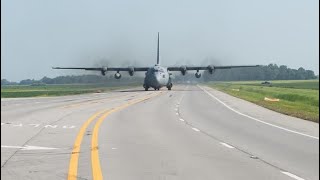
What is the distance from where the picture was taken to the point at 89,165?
427 inches

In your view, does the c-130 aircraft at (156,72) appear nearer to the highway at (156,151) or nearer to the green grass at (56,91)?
the green grass at (56,91)

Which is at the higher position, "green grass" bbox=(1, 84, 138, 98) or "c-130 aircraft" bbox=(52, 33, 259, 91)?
"c-130 aircraft" bbox=(52, 33, 259, 91)

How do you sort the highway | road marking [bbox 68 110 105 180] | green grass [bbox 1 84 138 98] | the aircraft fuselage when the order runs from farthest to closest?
1. the aircraft fuselage
2. green grass [bbox 1 84 138 98]
3. the highway
4. road marking [bbox 68 110 105 180]

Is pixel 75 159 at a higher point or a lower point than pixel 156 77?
lower

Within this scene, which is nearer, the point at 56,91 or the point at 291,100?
the point at 291,100

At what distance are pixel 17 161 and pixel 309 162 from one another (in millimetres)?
6329

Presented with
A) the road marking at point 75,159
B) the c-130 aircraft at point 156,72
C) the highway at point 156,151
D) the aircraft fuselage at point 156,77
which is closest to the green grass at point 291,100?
the c-130 aircraft at point 156,72

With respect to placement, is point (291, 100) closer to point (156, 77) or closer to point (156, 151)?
point (156, 77)

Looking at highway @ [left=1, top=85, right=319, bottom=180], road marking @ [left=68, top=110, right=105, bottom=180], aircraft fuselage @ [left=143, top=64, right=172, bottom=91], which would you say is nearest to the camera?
road marking @ [left=68, top=110, right=105, bottom=180]

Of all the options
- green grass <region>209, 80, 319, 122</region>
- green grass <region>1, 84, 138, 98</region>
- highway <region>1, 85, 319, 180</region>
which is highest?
highway <region>1, 85, 319, 180</region>

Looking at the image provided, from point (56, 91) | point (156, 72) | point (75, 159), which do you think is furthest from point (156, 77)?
point (75, 159)

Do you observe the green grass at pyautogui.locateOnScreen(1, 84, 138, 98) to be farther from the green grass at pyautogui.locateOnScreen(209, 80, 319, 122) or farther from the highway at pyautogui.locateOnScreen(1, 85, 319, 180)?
the highway at pyautogui.locateOnScreen(1, 85, 319, 180)

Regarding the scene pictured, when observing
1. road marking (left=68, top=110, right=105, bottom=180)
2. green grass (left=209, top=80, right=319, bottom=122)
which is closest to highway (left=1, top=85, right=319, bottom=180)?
road marking (left=68, top=110, right=105, bottom=180)

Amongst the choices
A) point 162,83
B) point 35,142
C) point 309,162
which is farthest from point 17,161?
point 162,83
